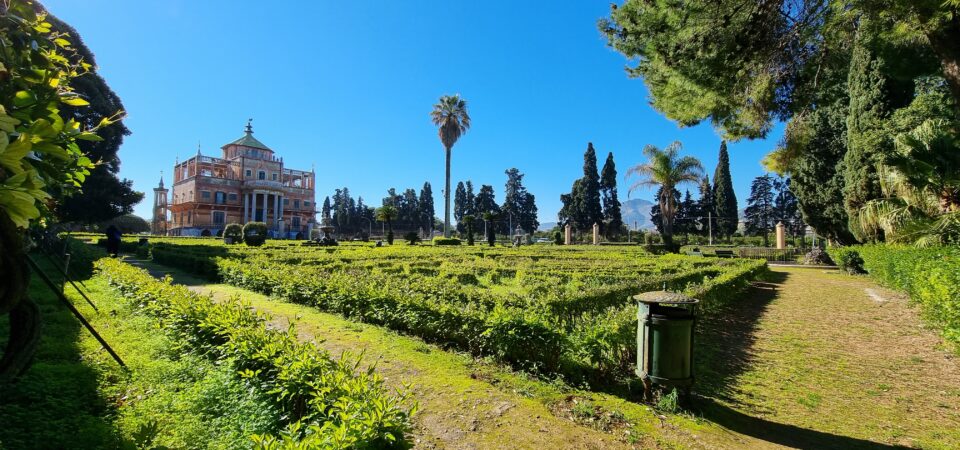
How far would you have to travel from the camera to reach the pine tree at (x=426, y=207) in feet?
268

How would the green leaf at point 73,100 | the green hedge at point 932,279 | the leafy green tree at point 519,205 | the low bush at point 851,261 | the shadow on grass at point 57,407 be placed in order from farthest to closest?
the leafy green tree at point 519,205 → the low bush at point 851,261 → the green hedge at point 932,279 → the shadow on grass at point 57,407 → the green leaf at point 73,100

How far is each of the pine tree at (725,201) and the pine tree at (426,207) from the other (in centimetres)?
4826

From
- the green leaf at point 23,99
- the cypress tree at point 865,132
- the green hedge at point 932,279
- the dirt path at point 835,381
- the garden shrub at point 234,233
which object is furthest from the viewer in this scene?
the garden shrub at point 234,233

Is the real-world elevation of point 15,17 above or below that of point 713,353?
above

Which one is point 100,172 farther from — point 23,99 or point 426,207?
point 426,207

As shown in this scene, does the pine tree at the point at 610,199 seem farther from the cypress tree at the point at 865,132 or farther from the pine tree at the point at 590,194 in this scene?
the cypress tree at the point at 865,132

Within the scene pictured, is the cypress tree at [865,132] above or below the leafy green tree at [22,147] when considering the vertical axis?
above

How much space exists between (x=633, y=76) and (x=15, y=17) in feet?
34.9

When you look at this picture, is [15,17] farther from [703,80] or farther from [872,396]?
[703,80]

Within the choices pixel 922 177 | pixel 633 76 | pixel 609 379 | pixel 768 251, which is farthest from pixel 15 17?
pixel 768 251

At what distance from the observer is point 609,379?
461 centimetres

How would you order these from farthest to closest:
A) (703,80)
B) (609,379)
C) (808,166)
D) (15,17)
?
(808,166) → (703,80) → (609,379) → (15,17)

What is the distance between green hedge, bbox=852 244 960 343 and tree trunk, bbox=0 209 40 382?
8673 mm

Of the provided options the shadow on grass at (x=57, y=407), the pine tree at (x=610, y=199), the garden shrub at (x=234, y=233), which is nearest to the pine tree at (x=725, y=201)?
the pine tree at (x=610, y=199)
